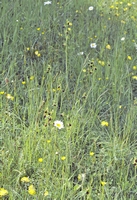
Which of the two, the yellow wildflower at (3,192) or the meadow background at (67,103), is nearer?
the yellow wildflower at (3,192)

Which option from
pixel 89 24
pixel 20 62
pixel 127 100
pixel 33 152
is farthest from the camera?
pixel 89 24

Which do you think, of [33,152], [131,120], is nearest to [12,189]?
[33,152]

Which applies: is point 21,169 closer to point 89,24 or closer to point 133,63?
point 133,63

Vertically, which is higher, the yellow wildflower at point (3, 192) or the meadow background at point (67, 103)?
the meadow background at point (67, 103)

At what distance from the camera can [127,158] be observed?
1798 millimetres

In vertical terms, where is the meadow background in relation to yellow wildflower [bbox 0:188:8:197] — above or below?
above

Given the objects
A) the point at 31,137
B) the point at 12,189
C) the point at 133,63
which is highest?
the point at 133,63

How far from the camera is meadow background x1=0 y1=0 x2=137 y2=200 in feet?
5.23

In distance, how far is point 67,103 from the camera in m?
2.13

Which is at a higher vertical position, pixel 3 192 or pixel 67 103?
pixel 67 103

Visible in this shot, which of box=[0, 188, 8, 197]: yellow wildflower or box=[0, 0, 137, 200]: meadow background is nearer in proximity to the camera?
box=[0, 188, 8, 197]: yellow wildflower

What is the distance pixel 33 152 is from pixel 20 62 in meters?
1.01

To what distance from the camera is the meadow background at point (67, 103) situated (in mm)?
1595

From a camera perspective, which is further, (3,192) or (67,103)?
(67,103)
